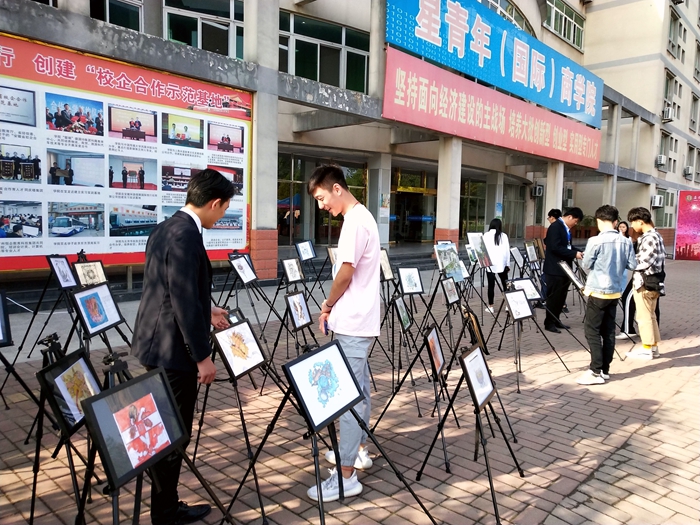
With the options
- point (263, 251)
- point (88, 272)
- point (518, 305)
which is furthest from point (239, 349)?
point (263, 251)

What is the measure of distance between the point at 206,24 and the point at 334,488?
1336 centimetres

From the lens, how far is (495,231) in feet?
29.1

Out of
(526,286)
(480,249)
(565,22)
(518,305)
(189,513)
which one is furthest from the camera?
(565,22)

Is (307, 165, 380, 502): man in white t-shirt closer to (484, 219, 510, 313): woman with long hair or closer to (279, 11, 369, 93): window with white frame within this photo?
(484, 219, 510, 313): woman with long hair

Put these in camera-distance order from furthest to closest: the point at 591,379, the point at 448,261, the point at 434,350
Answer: the point at 448,261, the point at 591,379, the point at 434,350

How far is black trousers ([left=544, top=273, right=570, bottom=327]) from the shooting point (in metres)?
7.64

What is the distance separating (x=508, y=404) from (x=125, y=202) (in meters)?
6.90

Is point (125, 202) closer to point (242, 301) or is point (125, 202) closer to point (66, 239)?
point (66, 239)

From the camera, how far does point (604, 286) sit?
5.35 metres

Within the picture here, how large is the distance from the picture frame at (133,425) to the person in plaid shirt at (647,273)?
6.22 metres

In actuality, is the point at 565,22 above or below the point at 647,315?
above

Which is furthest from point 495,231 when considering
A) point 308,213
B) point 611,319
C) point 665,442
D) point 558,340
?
point 308,213

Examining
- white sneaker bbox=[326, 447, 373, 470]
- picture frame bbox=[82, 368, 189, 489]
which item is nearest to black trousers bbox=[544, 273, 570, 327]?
white sneaker bbox=[326, 447, 373, 470]

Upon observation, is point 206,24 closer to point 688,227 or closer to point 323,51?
point 323,51
